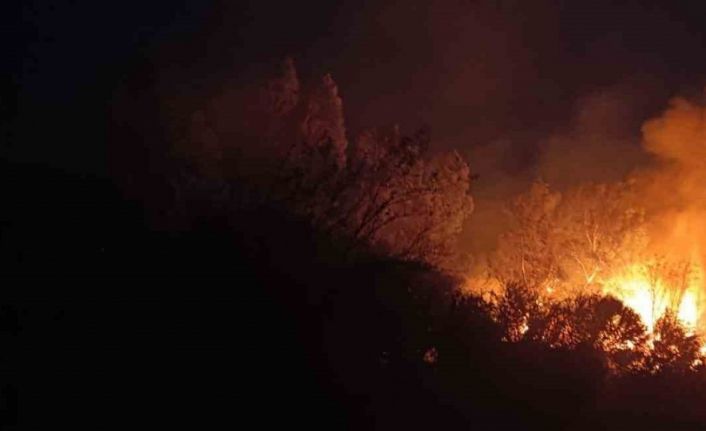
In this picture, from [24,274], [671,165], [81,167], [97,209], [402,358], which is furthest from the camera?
[671,165]

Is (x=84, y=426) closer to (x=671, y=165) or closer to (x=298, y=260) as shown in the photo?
(x=298, y=260)

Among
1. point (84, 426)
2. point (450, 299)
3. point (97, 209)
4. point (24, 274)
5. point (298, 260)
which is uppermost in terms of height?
point (450, 299)

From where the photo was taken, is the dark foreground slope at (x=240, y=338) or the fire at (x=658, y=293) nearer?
the dark foreground slope at (x=240, y=338)

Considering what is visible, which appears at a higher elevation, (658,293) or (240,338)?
(658,293)

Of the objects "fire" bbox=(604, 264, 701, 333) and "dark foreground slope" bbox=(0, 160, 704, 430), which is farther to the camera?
"fire" bbox=(604, 264, 701, 333)

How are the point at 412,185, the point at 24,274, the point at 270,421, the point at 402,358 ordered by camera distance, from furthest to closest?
the point at 412,185, the point at 402,358, the point at 24,274, the point at 270,421

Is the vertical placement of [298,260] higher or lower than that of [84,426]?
higher

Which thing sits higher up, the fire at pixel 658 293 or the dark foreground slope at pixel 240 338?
the fire at pixel 658 293

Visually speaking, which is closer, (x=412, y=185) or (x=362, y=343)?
(x=362, y=343)

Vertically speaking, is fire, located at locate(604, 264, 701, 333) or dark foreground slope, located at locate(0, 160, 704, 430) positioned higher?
fire, located at locate(604, 264, 701, 333)

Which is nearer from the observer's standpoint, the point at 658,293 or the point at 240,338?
the point at 240,338

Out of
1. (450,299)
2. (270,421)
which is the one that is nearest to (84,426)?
(270,421)

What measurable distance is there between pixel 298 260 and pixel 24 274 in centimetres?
307

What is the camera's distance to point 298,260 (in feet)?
33.4
